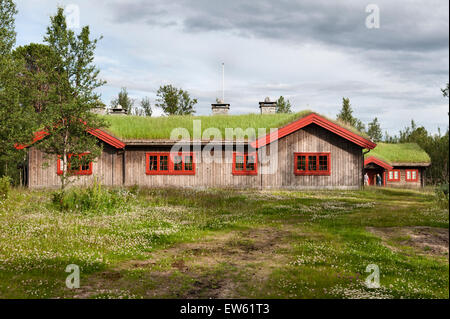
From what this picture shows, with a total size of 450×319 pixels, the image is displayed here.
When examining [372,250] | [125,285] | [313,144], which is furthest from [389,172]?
[125,285]

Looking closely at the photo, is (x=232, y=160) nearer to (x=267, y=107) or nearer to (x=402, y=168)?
(x=267, y=107)

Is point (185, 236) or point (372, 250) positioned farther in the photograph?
point (185, 236)

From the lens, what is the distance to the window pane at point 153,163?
2962 centimetres

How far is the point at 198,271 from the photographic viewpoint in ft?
28.6

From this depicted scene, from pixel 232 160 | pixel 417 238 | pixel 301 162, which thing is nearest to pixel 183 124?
pixel 232 160

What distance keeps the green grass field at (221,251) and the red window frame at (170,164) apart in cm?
1132

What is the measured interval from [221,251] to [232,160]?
733 inches

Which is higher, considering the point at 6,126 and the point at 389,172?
the point at 6,126

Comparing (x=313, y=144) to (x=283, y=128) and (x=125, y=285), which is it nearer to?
(x=283, y=128)

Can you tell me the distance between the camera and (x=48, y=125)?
18.2 m

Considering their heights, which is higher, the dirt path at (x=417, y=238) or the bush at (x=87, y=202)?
the bush at (x=87, y=202)

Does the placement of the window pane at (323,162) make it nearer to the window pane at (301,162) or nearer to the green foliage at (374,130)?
the window pane at (301,162)

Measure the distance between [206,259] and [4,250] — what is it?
5.72m

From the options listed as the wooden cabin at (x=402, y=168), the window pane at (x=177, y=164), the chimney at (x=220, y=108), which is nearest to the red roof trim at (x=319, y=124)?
the window pane at (x=177, y=164)
